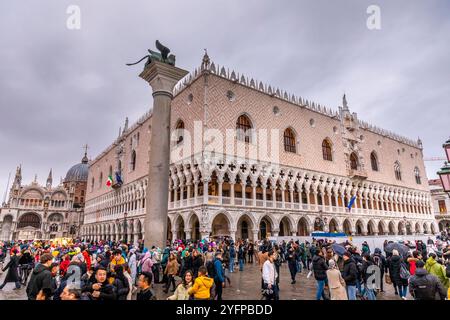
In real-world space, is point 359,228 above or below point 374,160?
Result: below

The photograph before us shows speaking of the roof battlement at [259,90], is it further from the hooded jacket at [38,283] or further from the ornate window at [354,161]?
the hooded jacket at [38,283]

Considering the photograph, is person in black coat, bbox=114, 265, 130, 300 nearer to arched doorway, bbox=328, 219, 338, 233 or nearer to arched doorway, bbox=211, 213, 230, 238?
arched doorway, bbox=211, 213, 230, 238

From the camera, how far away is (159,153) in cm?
891

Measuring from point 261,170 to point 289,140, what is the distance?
18.9 ft

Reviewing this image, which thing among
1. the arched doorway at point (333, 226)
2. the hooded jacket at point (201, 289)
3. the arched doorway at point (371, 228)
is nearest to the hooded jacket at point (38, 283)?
the hooded jacket at point (201, 289)

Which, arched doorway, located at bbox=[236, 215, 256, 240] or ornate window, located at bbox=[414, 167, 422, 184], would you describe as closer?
arched doorway, located at bbox=[236, 215, 256, 240]

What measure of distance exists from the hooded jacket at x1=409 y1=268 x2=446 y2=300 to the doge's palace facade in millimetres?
15820

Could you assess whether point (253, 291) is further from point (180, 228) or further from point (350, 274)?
point (180, 228)

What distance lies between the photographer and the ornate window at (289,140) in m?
27.3

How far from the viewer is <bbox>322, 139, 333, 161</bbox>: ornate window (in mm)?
30816

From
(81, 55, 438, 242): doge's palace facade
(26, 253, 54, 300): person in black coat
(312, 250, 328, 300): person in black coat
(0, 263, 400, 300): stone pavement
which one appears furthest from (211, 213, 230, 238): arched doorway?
(26, 253, 54, 300): person in black coat

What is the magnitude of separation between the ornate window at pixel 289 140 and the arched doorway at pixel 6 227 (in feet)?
160

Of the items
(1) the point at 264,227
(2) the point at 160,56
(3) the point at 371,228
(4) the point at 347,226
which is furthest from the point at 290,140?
(2) the point at 160,56
